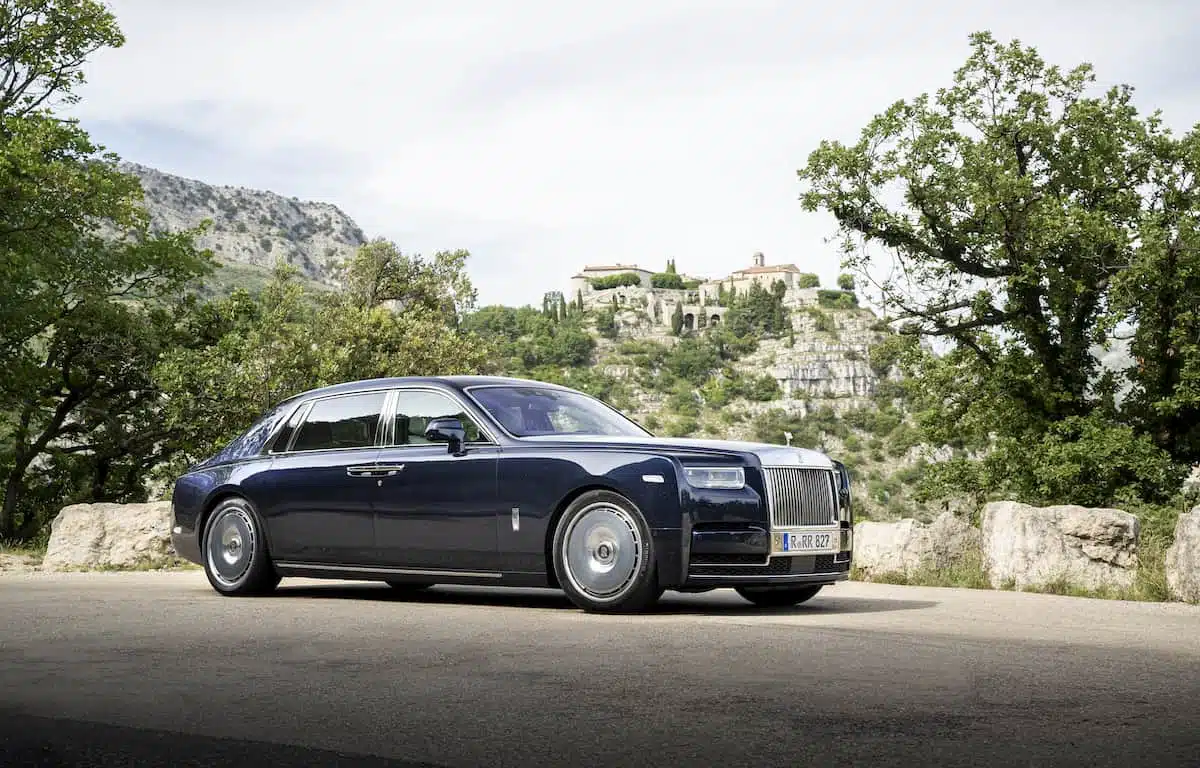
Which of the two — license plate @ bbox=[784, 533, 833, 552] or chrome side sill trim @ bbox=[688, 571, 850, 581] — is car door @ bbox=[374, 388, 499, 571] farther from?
license plate @ bbox=[784, 533, 833, 552]

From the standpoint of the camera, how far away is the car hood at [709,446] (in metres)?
Result: 9.41

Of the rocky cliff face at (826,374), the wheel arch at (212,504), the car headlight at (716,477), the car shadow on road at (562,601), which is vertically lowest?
the car shadow on road at (562,601)

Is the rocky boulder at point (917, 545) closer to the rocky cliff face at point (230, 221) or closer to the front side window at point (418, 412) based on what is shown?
the front side window at point (418, 412)

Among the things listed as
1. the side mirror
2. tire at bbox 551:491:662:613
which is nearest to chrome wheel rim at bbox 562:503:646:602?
tire at bbox 551:491:662:613

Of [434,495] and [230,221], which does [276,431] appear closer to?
[434,495]

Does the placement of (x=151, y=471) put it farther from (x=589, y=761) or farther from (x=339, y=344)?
(x=589, y=761)

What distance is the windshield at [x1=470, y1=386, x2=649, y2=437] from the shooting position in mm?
10359

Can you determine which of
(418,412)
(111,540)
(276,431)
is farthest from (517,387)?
(111,540)

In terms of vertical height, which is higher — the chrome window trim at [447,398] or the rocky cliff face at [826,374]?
the rocky cliff face at [826,374]

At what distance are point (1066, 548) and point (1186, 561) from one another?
143 cm

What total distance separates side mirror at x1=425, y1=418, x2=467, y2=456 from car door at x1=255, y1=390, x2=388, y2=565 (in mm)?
750

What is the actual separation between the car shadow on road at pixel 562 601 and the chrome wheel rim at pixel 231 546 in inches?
17.3

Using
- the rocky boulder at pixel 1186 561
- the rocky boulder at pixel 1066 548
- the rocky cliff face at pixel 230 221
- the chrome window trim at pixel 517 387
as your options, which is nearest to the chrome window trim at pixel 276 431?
the chrome window trim at pixel 517 387

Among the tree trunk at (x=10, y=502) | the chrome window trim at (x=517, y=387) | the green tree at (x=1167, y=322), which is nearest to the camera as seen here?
the chrome window trim at (x=517, y=387)
